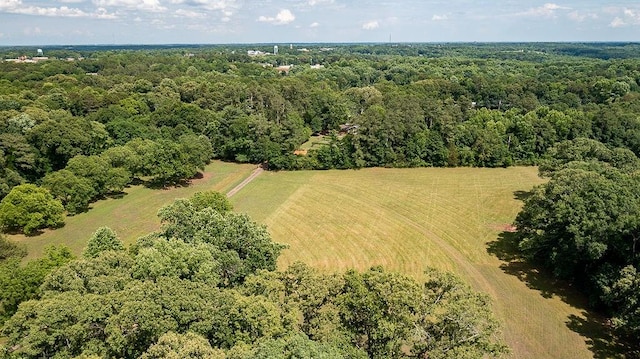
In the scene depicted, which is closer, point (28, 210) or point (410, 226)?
point (28, 210)

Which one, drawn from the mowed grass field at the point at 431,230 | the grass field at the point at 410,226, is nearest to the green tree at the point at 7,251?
the grass field at the point at 410,226

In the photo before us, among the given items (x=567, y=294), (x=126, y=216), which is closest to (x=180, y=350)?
(x=567, y=294)

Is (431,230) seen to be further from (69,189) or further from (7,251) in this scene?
(69,189)

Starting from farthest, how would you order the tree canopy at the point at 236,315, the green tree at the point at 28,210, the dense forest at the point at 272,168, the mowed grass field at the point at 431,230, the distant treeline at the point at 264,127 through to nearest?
the distant treeline at the point at 264,127 < the green tree at the point at 28,210 < the mowed grass field at the point at 431,230 < the dense forest at the point at 272,168 < the tree canopy at the point at 236,315

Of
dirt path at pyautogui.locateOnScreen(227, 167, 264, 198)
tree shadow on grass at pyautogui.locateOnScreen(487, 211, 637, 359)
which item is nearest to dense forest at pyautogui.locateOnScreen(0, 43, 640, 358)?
tree shadow on grass at pyautogui.locateOnScreen(487, 211, 637, 359)

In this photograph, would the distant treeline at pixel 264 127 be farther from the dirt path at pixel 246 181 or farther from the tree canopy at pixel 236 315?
the tree canopy at pixel 236 315
